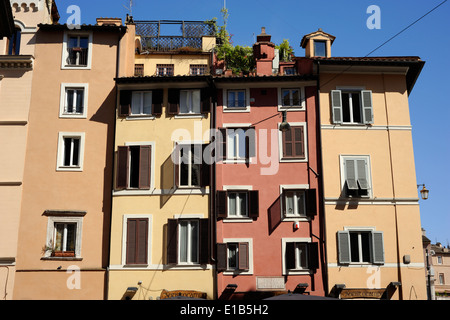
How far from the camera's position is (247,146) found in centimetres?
2427

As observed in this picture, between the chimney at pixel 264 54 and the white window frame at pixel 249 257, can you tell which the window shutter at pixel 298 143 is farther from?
the white window frame at pixel 249 257

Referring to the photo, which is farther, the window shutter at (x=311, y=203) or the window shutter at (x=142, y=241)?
the window shutter at (x=311, y=203)

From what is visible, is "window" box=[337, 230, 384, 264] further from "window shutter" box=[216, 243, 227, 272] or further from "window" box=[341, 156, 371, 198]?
"window shutter" box=[216, 243, 227, 272]

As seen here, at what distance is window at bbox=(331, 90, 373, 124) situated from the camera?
24.3 m

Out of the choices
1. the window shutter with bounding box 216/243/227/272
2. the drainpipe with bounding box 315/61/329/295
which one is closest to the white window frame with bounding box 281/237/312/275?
the drainpipe with bounding box 315/61/329/295

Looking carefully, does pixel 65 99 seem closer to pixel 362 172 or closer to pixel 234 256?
pixel 234 256

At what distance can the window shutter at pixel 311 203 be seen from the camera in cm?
2310

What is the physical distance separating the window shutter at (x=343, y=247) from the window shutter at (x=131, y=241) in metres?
9.68

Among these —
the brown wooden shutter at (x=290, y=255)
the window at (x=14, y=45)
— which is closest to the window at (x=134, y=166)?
the brown wooden shutter at (x=290, y=255)

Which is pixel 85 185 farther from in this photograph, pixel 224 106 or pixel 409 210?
pixel 409 210

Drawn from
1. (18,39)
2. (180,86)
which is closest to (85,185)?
(180,86)

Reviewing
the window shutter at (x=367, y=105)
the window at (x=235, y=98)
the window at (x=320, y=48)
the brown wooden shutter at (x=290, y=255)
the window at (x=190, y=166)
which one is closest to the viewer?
the brown wooden shutter at (x=290, y=255)

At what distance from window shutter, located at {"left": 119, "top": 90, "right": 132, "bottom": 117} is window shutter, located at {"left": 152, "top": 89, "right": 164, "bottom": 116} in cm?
124

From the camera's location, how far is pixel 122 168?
2367 cm
